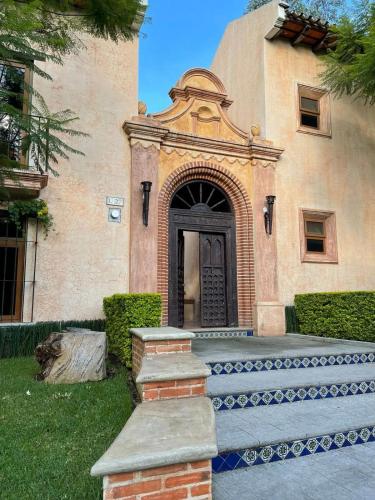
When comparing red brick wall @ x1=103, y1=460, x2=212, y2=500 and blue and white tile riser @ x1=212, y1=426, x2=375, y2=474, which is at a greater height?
red brick wall @ x1=103, y1=460, x2=212, y2=500

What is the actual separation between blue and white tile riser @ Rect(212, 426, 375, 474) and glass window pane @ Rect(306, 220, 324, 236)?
20.7 feet

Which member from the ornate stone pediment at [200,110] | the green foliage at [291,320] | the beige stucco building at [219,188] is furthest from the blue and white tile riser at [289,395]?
the ornate stone pediment at [200,110]

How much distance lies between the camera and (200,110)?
813 centimetres

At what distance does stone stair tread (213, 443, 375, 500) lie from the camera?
2.16 metres

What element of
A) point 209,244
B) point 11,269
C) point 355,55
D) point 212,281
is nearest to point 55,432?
point 11,269

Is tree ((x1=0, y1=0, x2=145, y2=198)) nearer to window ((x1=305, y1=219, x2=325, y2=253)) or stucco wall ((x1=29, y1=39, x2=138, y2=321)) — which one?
stucco wall ((x1=29, y1=39, x2=138, y2=321))

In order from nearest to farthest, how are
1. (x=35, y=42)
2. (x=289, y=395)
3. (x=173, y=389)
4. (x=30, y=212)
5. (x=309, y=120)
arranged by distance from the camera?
(x=173, y=389)
(x=289, y=395)
(x=35, y=42)
(x=30, y=212)
(x=309, y=120)

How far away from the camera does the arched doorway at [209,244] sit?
7.80m

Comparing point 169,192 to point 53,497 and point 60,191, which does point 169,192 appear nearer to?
point 60,191

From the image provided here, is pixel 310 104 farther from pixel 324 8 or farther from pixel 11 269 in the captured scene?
pixel 324 8

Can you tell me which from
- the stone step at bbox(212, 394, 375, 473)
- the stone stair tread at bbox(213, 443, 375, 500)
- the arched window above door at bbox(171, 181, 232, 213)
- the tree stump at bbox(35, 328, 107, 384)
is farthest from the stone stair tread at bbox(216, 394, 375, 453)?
the arched window above door at bbox(171, 181, 232, 213)

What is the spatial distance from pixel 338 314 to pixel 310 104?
5842 millimetres

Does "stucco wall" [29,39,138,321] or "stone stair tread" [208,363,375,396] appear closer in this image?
"stone stair tread" [208,363,375,396]

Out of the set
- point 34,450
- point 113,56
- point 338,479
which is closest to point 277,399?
point 338,479
